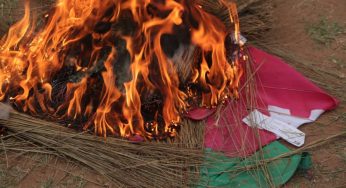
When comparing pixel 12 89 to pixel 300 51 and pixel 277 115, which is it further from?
pixel 300 51

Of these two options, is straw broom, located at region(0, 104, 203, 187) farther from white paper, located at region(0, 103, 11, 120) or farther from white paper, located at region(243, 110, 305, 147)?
white paper, located at region(243, 110, 305, 147)

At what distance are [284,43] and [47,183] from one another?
2.16 meters

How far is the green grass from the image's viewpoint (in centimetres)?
449

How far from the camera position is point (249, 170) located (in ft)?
11.5

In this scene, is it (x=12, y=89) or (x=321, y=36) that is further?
(x=321, y=36)

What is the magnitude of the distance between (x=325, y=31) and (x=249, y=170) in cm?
160

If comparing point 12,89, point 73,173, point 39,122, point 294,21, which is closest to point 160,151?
point 73,173

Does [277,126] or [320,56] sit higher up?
[320,56]

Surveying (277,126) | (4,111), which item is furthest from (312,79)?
(4,111)

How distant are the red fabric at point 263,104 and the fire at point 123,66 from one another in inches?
5.4

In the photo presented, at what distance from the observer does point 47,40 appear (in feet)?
13.5

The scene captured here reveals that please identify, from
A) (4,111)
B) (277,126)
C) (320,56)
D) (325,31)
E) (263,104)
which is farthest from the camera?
(325,31)

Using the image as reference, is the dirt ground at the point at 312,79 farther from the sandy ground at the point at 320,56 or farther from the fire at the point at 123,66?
the fire at the point at 123,66

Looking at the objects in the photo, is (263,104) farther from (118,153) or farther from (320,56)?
(118,153)
